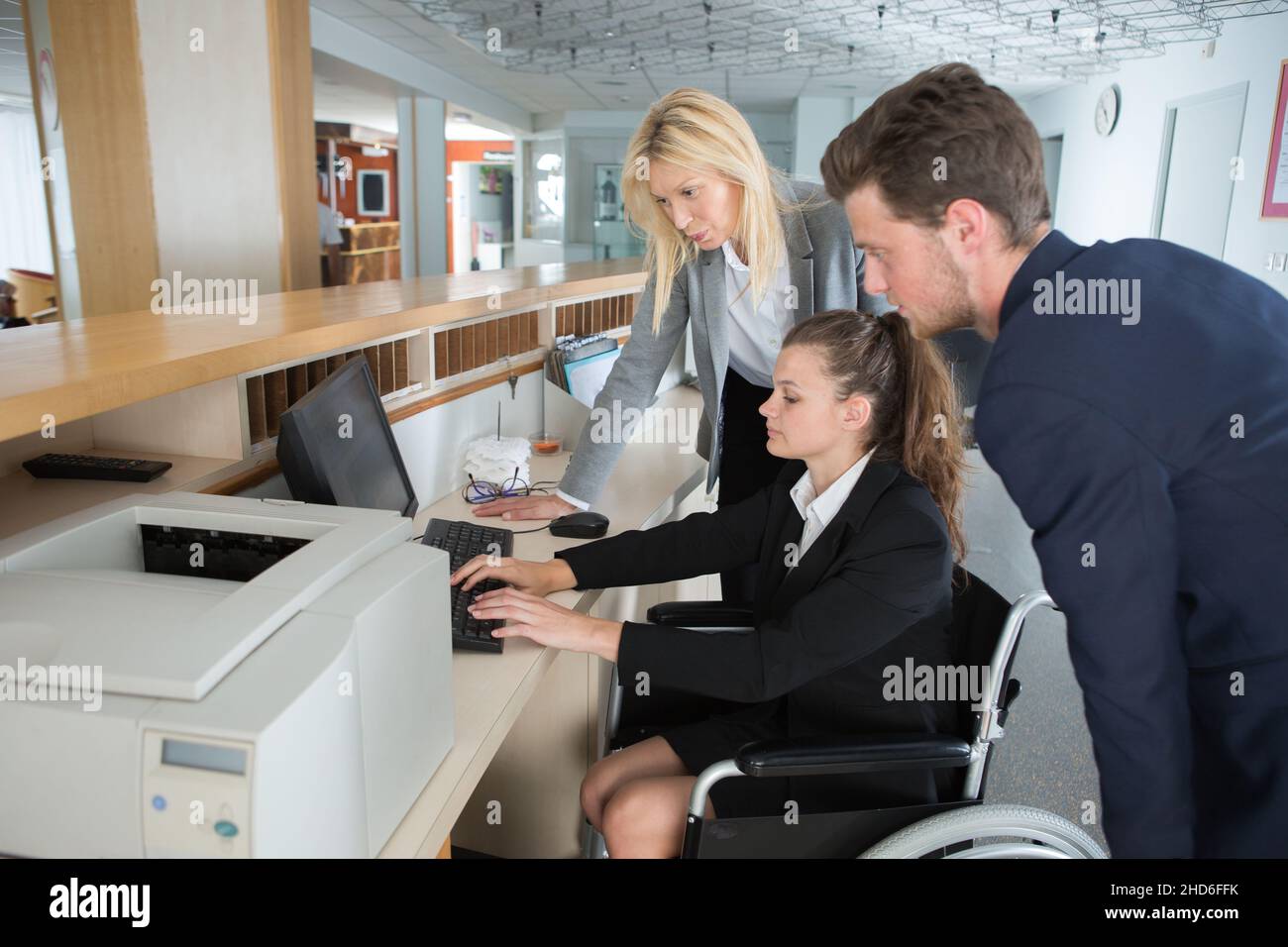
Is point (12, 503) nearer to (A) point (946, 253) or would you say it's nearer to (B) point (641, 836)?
(B) point (641, 836)

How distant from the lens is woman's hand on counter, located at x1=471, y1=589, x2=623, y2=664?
1.38 m

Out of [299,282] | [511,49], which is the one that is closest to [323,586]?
[299,282]

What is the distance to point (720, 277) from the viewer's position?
2086 mm

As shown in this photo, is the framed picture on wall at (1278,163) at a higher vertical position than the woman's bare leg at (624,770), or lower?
higher

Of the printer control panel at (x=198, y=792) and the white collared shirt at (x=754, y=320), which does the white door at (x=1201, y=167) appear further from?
the printer control panel at (x=198, y=792)

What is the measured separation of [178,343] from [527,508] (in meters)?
0.87

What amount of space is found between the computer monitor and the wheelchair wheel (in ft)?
3.04

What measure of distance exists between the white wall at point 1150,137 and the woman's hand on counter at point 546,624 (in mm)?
4309

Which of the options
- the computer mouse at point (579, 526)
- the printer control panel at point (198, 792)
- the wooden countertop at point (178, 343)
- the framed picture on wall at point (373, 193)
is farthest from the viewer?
the framed picture on wall at point (373, 193)

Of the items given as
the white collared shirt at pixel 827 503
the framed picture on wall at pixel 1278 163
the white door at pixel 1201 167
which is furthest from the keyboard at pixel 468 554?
the white door at pixel 1201 167

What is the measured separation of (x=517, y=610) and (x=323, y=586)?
1.69 feet

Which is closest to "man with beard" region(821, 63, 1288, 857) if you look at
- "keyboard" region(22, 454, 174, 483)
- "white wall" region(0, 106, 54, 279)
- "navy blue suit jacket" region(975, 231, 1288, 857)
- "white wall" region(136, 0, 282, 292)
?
"navy blue suit jacket" region(975, 231, 1288, 857)

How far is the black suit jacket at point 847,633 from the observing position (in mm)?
1376
